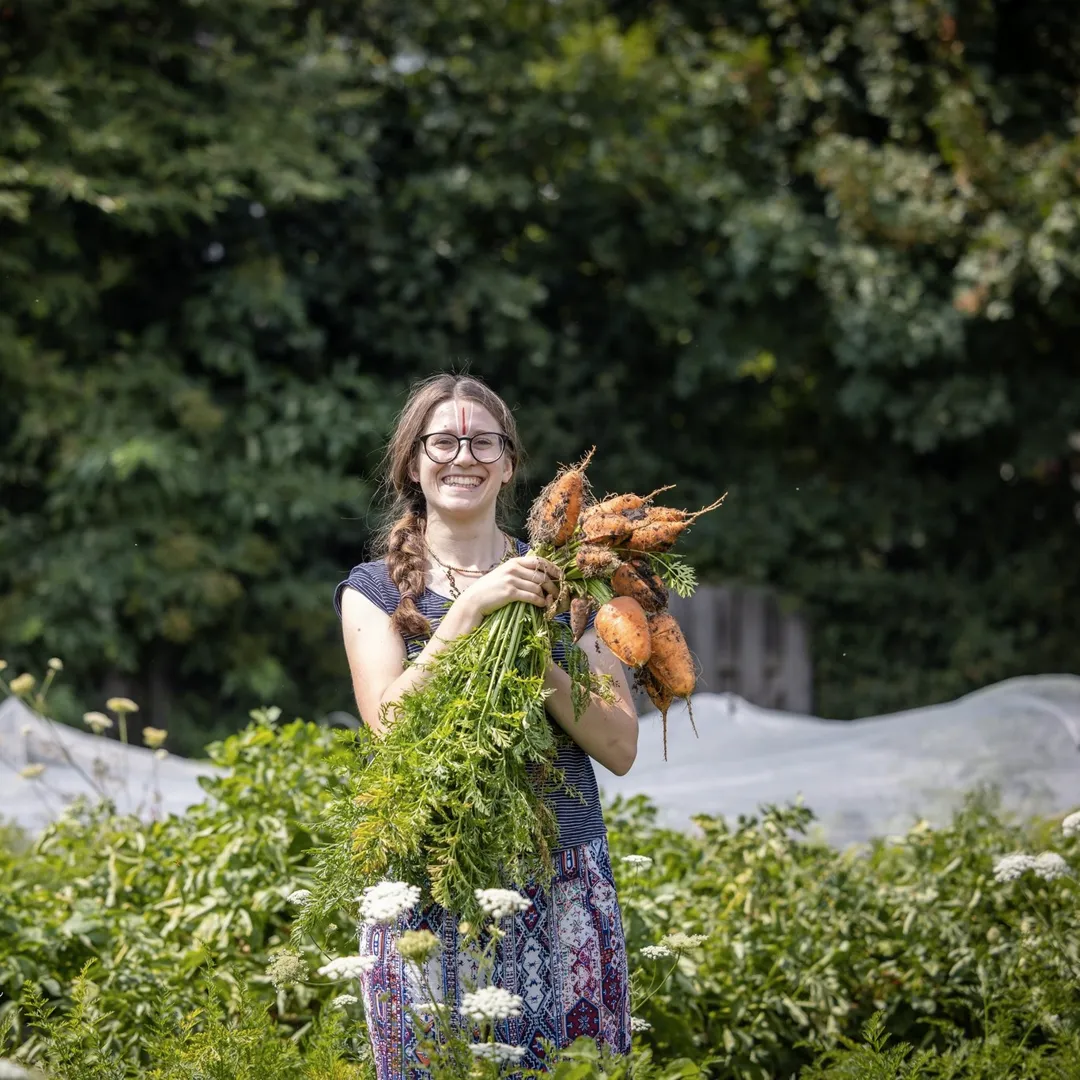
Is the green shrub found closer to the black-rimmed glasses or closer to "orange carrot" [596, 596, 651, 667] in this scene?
the black-rimmed glasses

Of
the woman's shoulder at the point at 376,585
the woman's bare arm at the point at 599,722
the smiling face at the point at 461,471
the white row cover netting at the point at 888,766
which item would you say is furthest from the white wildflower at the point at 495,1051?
the white row cover netting at the point at 888,766

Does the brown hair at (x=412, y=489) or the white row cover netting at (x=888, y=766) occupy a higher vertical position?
the brown hair at (x=412, y=489)

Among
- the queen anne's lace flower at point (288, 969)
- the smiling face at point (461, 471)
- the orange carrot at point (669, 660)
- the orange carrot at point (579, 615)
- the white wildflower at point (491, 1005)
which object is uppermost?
the smiling face at point (461, 471)

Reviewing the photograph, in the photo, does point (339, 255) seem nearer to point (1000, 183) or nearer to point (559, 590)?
point (1000, 183)

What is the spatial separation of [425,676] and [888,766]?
111 inches

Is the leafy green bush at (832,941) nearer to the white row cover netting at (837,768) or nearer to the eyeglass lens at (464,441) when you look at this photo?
the white row cover netting at (837,768)

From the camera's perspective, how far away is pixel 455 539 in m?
2.04

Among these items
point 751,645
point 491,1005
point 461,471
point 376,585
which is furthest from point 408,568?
point 751,645

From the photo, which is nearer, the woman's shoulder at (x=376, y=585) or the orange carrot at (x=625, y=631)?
the orange carrot at (x=625, y=631)

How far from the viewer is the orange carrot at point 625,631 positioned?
1.81 m

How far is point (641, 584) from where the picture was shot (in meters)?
1.93

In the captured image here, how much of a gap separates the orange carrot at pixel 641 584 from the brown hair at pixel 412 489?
0.91 ft

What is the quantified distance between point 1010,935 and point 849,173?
15.3 ft

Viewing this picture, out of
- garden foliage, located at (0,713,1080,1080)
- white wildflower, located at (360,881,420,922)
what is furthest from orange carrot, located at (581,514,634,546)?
garden foliage, located at (0,713,1080,1080)
